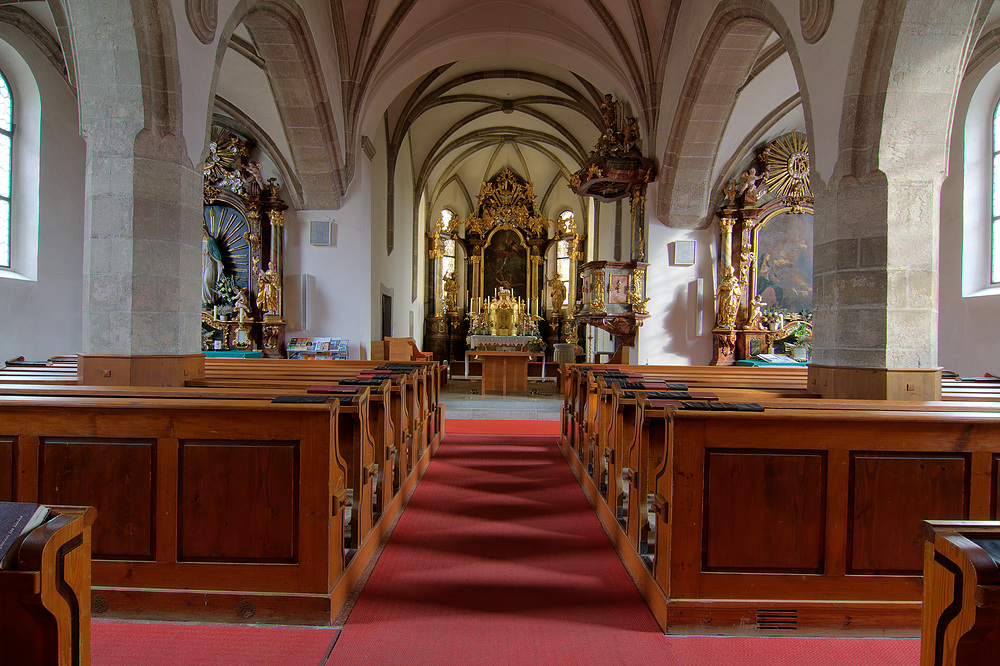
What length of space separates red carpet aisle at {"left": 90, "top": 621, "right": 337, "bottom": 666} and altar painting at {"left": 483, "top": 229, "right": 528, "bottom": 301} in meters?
18.0

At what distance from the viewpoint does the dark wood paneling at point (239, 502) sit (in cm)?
236

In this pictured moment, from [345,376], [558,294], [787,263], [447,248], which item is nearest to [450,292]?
[447,248]

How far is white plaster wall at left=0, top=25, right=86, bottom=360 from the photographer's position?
788 centimetres

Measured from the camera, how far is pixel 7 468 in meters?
2.34

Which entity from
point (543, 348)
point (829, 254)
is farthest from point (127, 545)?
point (543, 348)

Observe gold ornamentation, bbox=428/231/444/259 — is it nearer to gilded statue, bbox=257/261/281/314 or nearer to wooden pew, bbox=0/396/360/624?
gilded statue, bbox=257/261/281/314

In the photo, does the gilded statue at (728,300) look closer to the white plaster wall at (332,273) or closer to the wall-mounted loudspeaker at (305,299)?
the white plaster wall at (332,273)

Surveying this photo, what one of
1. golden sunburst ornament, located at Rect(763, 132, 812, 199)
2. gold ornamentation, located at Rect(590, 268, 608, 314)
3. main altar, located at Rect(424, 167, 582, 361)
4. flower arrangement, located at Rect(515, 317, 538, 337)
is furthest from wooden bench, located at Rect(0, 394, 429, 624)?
main altar, located at Rect(424, 167, 582, 361)

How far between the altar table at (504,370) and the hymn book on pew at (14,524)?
924 centimetres

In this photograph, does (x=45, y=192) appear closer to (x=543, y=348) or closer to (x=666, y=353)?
(x=666, y=353)

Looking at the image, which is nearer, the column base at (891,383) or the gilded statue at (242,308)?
the column base at (891,383)

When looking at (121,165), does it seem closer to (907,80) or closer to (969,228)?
(907,80)

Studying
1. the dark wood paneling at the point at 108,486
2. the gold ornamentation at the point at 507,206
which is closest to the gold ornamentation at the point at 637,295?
the dark wood paneling at the point at 108,486

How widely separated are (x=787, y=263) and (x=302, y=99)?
9.43 meters
